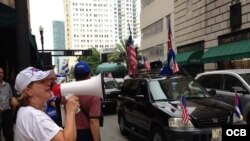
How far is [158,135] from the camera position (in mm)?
8250

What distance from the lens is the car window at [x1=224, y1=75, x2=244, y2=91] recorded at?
1080cm

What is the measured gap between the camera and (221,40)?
25234mm

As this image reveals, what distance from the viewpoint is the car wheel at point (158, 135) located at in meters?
8.08

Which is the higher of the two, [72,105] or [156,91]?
[72,105]

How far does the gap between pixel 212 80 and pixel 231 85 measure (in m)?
1.14

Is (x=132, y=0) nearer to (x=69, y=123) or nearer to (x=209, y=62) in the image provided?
(x=209, y=62)

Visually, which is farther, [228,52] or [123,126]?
[228,52]

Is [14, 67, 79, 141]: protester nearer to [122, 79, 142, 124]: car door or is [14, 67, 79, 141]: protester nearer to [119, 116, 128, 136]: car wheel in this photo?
[122, 79, 142, 124]: car door

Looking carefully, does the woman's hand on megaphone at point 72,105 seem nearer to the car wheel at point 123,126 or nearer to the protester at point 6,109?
the protester at point 6,109

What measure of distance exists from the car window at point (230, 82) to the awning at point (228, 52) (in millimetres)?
8823

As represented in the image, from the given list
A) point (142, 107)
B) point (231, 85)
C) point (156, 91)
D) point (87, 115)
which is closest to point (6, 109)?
point (142, 107)

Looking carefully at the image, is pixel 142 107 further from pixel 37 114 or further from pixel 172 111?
pixel 37 114

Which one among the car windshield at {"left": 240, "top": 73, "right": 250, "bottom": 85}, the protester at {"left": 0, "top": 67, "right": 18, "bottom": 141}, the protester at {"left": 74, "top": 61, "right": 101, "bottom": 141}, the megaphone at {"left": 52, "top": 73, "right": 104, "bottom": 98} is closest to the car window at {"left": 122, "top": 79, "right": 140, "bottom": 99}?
the car windshield at {"left": 240, "top": 73, "right": 250, "bottom": 85}

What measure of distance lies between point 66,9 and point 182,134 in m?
107
